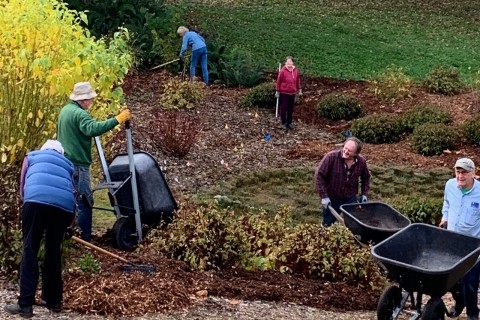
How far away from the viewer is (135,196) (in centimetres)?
868

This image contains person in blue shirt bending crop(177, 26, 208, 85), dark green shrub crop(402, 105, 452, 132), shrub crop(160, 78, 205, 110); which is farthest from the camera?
person in blue shirt bending crop(177, 26, 208, 85)

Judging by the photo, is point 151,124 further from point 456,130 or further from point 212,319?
point 212,319

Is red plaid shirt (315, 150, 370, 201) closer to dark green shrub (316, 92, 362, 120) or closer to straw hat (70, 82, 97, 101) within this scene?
straw hat (70, 82, 97, 101)

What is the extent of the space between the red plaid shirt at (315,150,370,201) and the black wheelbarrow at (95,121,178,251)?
1744 millimetres

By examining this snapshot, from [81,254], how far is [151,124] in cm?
726

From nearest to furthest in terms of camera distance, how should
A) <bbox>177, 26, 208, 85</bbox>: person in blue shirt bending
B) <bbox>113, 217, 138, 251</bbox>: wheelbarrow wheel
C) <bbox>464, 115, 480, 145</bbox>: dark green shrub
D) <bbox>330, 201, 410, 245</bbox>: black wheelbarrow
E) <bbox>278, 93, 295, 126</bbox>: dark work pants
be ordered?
<bbox>113, 217, 138, 251</bbox>: wheelbarrow wheel < <bbox>330, 201, 410, 245</bbox>: black wheelbarrow < <bbox>464, 115, 480, 145</bbox>: dark green shrub < <bbox>278, 93, 295, 126</bbox>: dark work pants < <bbox>177, 26, 208, 85</bbox>: person in blue shirt bending

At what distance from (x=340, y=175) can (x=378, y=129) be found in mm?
6605

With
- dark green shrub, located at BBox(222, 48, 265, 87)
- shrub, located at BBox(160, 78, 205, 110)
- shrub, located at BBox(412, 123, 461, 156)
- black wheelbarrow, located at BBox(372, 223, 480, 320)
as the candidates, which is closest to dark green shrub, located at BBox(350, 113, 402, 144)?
shrub, located at BBox(412, 123, 461, 156)

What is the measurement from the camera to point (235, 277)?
7.99 meters

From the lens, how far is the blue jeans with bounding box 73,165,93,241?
336 inches

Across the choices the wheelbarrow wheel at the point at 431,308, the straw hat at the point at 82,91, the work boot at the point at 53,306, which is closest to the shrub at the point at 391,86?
the straw hat at the point at 82,91

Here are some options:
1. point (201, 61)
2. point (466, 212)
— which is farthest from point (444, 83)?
point (466, 212)

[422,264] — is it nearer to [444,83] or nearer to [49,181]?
[49,181]

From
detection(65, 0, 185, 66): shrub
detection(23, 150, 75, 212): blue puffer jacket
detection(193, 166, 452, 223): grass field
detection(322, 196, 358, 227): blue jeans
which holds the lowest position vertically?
detection(193, 166, 452, 223): grass field
